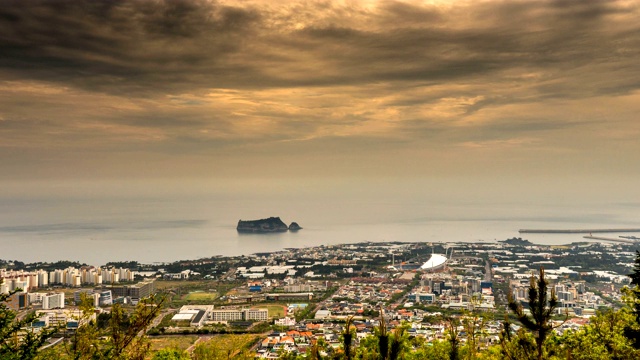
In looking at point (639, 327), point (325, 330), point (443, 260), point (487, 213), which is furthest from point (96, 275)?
point (487, 213)

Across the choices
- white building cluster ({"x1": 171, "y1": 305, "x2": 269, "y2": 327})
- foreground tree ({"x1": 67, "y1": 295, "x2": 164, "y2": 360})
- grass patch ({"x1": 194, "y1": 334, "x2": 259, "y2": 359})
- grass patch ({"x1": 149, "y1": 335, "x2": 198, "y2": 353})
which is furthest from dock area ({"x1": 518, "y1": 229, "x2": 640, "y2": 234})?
foreground tree ({"x1": 67, "y1": 295, "x2": 164, "y2": 360})

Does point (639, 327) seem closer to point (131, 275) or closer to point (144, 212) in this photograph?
point (131, 275)

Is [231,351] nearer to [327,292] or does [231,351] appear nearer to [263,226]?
[327,292]

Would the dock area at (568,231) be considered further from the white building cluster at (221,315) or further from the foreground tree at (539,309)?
the foreground tree at (539,309)

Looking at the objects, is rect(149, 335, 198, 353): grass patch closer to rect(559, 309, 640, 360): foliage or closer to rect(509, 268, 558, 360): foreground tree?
rect(559, 309, 640, 360): foliage

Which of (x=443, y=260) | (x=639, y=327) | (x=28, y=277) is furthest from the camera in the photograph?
(x=443, y=260)

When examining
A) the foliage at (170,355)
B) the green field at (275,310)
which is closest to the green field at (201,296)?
the green field at (275,310)
